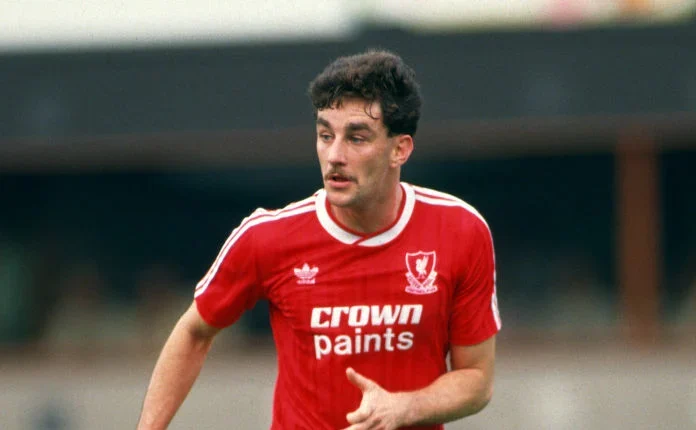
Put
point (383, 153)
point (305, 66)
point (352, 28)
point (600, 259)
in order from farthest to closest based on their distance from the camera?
point (600, 259), point (352, 28), point (305, 66), point (383, 153)

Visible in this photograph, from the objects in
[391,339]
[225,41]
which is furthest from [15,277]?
[391,339]

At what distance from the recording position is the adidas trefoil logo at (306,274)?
489 centimetres

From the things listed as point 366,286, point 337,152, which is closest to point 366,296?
point 366,286

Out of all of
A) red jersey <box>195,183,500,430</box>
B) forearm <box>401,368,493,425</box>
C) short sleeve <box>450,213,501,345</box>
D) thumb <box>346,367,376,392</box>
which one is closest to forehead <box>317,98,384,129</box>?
red jersey <box>195,183,500,430</box>

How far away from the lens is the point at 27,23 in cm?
1412

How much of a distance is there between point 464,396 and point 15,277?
1183cm

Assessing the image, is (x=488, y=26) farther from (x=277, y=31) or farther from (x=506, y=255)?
(x=506, y=255)

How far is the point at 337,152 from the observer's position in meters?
4.61

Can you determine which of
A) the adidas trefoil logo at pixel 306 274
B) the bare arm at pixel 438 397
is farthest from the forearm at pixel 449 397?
the adidas trefoil logo at pixel 306 274

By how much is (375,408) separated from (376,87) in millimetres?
1069

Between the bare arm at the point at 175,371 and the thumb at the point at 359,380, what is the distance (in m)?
0.65

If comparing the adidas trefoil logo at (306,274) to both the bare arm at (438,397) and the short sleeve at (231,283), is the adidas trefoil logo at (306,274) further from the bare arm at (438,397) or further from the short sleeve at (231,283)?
the bare arm at (438,397)

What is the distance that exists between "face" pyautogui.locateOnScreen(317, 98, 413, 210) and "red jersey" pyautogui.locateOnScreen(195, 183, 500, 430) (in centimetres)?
27

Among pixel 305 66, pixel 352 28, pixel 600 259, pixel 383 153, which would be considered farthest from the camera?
pixel 600 259
